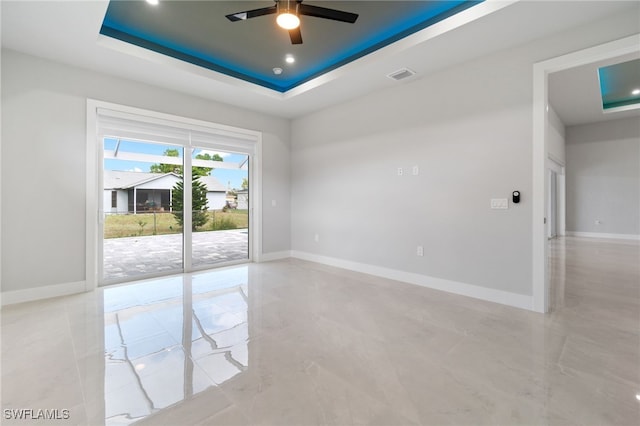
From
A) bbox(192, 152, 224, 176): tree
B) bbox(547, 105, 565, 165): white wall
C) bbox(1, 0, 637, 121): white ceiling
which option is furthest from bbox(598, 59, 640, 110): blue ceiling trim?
bbox(192, 152, 224, 176): tree

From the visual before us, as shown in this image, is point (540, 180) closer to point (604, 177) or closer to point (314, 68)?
point (314, 68)

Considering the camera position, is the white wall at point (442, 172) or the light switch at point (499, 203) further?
the light switch at point (499, 203)

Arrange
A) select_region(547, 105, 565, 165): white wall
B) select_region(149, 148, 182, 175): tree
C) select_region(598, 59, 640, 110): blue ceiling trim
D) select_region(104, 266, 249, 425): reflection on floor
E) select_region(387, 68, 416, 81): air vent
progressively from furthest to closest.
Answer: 1. select_region(547, 105, 565, 165): white wall
2. select_region(598, 59, 640, 110): blue ceiling trim
3. select_region(149, 148, 182, 175): tree
4. select_region(387, 68, 416, 81): air vent
5. select_region(104, 266, 249, 425): reflection on floor

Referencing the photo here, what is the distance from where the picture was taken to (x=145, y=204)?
4.41m

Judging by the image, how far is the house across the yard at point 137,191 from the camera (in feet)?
13.4

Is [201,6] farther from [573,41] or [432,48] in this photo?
[573,41]

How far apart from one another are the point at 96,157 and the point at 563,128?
11551 mm

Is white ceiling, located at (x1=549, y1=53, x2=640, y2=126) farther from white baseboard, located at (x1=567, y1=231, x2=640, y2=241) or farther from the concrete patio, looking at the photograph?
the concrete patio

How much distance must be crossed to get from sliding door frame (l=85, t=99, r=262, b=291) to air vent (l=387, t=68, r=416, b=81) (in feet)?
8.98

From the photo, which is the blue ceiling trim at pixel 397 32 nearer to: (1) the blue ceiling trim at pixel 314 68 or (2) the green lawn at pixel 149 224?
(1) the blue ceiling trim at pixel 314 68

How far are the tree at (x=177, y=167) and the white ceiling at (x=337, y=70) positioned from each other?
968mm

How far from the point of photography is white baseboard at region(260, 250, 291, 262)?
18.5 ft

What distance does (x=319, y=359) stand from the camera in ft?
7.00

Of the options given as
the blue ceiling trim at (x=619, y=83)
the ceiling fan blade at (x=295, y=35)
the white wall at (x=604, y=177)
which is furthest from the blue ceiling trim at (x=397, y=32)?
the white wall at (x=604, y=177)
